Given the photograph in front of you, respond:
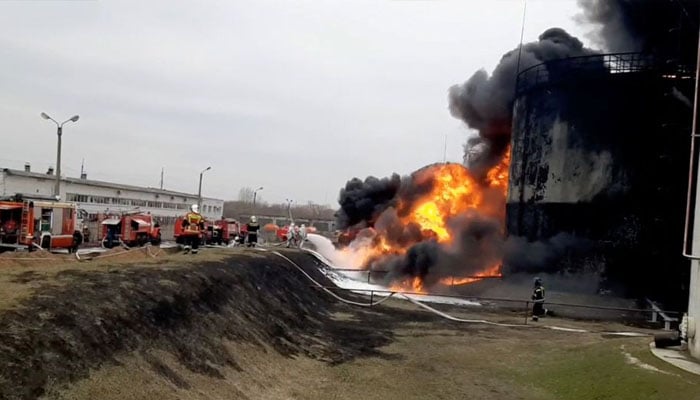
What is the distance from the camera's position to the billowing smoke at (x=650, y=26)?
26.3m

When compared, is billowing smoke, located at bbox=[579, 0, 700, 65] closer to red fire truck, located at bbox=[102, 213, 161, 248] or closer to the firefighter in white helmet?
the firefighter in white helmet

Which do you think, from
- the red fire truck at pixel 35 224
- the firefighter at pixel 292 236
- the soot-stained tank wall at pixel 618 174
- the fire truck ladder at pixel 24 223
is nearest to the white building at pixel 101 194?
the red fire truck at pixel 35 224

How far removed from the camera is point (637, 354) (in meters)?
12.8

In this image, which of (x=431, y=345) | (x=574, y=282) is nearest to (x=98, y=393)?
A: (x=431, y=345)

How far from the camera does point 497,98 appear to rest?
125ft

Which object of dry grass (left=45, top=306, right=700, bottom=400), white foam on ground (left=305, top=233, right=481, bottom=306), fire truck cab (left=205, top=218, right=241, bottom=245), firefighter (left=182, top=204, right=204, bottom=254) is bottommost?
white foam on ground (left=305, top=233, right=481, bottom=306)

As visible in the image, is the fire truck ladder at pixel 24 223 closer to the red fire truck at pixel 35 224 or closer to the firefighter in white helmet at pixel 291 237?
the red fire truck at pixel 35 224

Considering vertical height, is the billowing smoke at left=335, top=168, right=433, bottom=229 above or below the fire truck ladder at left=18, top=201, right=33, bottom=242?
above

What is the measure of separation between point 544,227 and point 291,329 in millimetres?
17901

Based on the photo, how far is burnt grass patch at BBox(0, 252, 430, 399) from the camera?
7.69 metres


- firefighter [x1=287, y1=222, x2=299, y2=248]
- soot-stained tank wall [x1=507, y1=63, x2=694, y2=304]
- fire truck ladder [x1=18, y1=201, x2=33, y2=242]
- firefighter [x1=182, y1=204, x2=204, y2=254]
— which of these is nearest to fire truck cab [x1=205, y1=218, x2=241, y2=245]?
firefighter [x1=287, y1=222, x2=299, y2=248]

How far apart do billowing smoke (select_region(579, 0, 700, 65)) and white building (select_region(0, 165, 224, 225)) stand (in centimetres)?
3613

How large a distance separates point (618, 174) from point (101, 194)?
51871mm

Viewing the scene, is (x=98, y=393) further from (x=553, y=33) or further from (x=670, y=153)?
(x=553, y=33)
